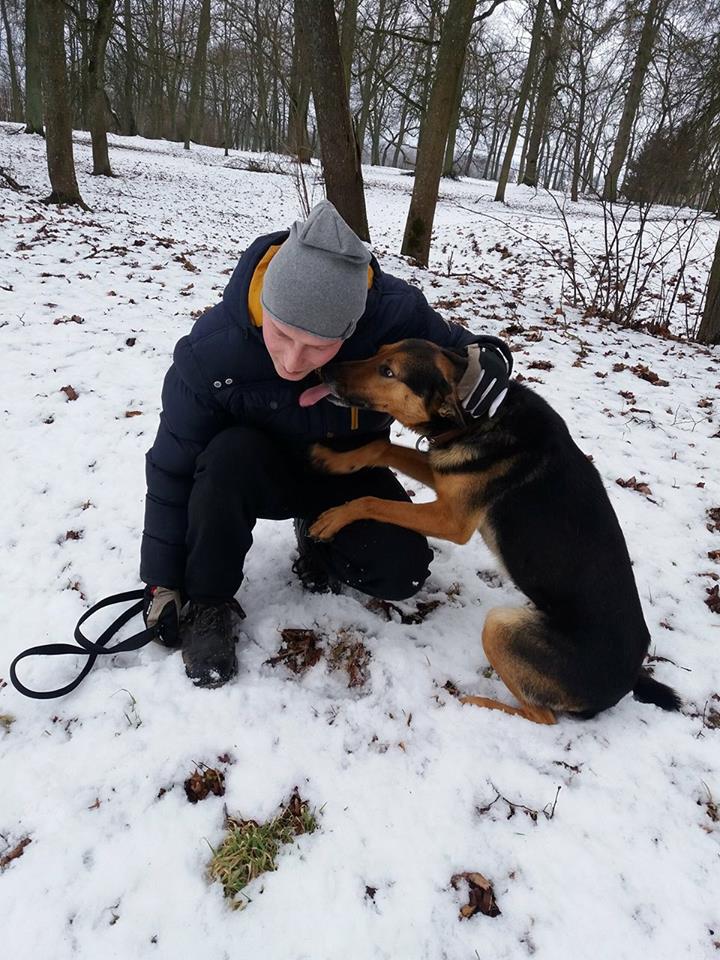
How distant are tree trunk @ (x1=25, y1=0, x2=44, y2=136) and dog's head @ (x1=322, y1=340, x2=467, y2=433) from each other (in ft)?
86.0

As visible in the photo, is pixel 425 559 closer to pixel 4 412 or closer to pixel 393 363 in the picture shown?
pixel 393 363

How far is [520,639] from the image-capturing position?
7.77 feet

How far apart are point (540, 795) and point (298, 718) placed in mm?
966

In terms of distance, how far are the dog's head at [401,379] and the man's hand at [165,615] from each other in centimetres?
119

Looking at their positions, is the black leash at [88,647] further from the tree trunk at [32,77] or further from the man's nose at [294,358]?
the tree trunk at [32,77]

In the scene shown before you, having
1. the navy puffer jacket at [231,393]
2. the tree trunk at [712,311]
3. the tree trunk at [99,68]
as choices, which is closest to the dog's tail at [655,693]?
the navy puffer jacket at [231,393]

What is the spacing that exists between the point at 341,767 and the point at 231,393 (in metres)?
1.58

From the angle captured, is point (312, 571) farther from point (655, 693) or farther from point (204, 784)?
point (655, 693)

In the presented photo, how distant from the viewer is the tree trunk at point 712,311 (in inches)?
310

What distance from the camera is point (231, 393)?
248 centimetres

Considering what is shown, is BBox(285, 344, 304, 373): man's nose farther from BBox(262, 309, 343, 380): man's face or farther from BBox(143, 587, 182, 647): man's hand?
BBox(143, 587, 182, 647): man's hand

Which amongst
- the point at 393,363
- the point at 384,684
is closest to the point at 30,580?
the point at 384,684

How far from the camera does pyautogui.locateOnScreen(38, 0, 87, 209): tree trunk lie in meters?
10.4

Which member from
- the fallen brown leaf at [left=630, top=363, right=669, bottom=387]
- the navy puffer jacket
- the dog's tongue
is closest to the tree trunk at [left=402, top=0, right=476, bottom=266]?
the fallen brown leaf at [left=630, top=363, right=669, bottom=387]
